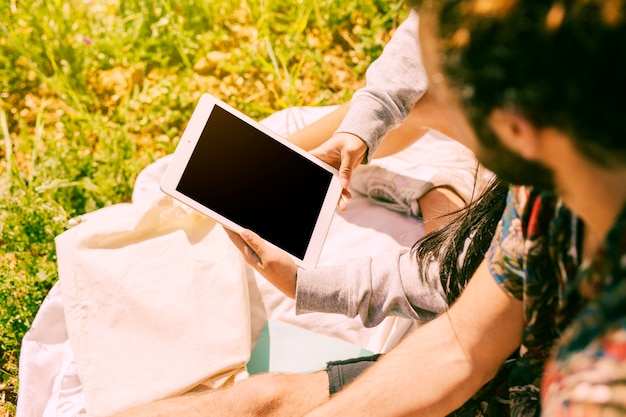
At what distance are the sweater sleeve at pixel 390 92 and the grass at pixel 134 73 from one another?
0.70 metres

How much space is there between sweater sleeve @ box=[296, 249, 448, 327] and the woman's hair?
42mm

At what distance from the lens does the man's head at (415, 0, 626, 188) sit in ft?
1.61

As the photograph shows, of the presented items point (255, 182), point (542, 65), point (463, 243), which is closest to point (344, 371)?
point (463, 243)

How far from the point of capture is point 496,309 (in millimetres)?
891

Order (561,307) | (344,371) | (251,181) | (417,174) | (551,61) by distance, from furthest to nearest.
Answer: (417,174), (251,181), (344,371), (561,307), (551,61)

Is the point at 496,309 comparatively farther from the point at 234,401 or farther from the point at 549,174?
the point at 234,401

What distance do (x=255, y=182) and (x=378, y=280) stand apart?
1.41 ft

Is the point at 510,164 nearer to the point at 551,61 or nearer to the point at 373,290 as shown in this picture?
the point at 551,61

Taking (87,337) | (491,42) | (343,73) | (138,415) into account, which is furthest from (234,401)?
(343,73)

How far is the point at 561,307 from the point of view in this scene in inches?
29.5

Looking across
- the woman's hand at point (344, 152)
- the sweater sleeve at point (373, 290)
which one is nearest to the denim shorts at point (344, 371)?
the sweater sleeve at point (373, 290)

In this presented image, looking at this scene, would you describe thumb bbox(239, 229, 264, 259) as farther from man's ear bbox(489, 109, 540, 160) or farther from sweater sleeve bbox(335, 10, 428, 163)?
man's ear bbox(489, 109, 540, 160)

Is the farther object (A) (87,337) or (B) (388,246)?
(B) (388,246)

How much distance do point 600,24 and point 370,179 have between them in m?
1.33
